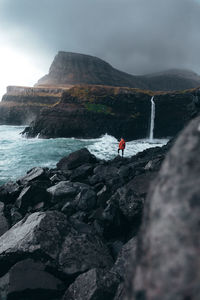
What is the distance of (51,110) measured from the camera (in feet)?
188

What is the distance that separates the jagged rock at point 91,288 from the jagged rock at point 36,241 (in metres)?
0.80

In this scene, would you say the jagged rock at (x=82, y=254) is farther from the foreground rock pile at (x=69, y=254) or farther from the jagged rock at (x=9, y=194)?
the jagged rock at (x=9, y=194)

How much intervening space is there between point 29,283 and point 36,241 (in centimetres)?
81

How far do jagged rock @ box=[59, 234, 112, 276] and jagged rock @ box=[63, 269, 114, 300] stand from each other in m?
0.45

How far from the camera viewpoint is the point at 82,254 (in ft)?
16.1

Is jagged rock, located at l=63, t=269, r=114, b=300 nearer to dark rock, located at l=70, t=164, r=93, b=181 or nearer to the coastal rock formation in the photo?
dark rock, located at l=70, t=164, r=93, b=181

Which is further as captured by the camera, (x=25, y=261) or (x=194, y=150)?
(x=25, y=261)

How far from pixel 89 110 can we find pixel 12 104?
89.3m

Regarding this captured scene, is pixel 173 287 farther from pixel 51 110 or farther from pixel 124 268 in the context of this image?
pixel 51 110

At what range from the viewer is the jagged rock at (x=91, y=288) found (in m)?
3.75

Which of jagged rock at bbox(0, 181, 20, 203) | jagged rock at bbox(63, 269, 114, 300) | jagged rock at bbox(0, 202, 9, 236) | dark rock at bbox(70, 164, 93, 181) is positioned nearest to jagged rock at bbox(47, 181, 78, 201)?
jagged rock at bbox(0, 181, 20, 203)

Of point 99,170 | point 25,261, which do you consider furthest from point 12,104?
point 25,261

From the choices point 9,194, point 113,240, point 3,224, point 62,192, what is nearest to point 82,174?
point 62,192

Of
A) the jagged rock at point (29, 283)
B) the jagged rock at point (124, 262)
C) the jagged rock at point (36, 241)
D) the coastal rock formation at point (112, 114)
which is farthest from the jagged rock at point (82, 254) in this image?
the coastal rock formation at point (112, 114)
